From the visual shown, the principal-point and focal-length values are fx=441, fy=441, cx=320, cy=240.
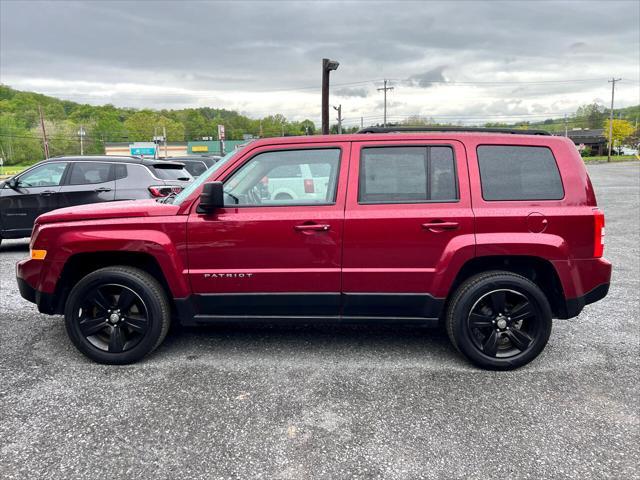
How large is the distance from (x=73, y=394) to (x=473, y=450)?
2656 mm

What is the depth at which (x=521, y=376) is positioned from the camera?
132 inches

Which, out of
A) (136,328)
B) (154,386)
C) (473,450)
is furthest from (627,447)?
(136,328)

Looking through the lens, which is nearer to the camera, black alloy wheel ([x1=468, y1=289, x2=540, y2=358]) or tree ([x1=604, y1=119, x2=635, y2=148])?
black alloy wheel ([x1=468, y1=289, x2=540, y2=358])

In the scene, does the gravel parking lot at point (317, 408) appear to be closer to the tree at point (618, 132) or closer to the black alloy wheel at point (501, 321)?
the black alloy wheel at point (501, 321)

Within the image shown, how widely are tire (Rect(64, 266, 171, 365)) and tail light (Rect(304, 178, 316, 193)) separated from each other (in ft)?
4.61

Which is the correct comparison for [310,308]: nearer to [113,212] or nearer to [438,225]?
[438,225]

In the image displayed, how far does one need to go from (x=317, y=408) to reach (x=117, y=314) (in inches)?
70.1

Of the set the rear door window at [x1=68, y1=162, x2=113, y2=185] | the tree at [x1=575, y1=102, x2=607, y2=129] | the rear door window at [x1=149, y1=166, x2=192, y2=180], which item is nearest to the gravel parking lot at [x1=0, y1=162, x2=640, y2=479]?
the rear door window at [x1=68, y1=162, x2=113, y2=185]

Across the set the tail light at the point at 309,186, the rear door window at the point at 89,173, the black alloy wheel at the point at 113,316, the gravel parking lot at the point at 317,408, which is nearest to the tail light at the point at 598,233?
the gravel parking lot at the point at 317,408

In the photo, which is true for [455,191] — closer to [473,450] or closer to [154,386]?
[473,450]

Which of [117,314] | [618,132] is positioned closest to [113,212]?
[117,314]

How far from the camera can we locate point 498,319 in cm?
339

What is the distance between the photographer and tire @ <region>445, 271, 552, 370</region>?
131 inches

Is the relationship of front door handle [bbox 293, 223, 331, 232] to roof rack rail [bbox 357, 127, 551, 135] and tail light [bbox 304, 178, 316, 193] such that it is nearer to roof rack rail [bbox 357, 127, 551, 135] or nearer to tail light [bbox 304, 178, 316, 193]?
tail light [bbox 304, 178, 316, 193]
